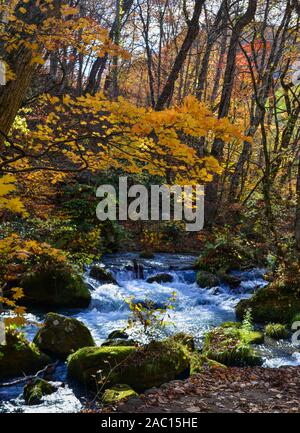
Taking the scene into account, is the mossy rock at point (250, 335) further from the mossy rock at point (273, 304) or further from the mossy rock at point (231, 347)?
the mossy rock at point (273, 304)

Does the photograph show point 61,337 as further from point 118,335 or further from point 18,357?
point 118,335

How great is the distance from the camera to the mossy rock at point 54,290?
9828 millimetres

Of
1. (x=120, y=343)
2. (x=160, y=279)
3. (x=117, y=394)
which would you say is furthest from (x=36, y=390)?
(x=160, y=279)

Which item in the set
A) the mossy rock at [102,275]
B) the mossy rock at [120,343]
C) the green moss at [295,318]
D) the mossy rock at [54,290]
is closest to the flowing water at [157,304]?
the mossy rock at [102,275]

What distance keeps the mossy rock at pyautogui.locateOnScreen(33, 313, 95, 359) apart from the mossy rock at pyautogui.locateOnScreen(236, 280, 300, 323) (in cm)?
427

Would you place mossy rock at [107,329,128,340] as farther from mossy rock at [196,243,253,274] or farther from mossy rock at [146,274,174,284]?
mossy rock at [196,243,253,274]

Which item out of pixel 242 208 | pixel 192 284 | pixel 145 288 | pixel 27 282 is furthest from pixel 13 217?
pixel 242 208

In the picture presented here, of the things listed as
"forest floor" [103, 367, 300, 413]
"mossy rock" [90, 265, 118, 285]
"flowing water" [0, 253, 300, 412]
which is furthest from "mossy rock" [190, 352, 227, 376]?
"mossy rock" [90, 265, 118, 285]

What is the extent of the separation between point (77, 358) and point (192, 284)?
21.2ft

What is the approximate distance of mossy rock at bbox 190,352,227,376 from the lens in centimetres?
672

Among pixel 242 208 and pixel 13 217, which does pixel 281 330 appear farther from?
pixel 13 217

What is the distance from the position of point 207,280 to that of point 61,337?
5.94 metres

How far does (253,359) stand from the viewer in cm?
725
